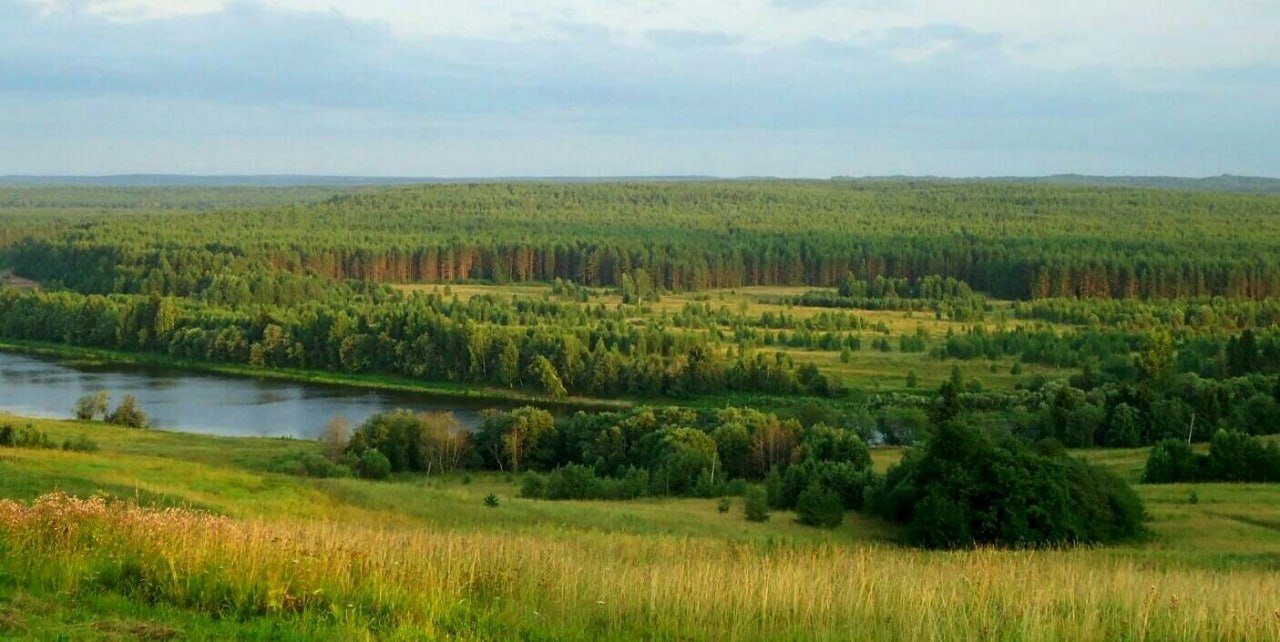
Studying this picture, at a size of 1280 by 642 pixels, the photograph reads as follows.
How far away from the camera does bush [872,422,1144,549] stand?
23.2 m

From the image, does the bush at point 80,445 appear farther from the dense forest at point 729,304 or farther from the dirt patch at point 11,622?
the dirt patch at point 11,622

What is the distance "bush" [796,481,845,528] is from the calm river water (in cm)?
2508

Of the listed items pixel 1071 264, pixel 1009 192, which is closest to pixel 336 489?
pixel 1071 264

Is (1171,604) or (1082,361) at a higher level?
(1171,604)

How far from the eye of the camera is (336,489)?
2342 centimetres

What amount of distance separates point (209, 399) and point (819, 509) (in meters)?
37.4

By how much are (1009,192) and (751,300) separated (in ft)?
346

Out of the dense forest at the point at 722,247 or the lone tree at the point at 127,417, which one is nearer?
the lone tree at the point at 127,417

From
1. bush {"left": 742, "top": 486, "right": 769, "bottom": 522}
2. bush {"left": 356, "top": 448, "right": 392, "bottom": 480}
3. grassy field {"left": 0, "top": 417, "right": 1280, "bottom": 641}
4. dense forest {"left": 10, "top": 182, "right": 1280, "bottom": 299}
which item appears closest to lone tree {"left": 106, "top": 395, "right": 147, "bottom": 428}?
bush {"left": 356, "top": 448, "right": 392, "bottom": 480}

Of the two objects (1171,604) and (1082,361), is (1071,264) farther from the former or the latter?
(1171,604)

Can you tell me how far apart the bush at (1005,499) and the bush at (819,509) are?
4.96ft

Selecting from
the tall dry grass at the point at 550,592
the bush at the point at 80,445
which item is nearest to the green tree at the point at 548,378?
the bush at the point at 80,445

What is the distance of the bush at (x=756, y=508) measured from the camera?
26422 mm

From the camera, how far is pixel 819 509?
85.1 feet
